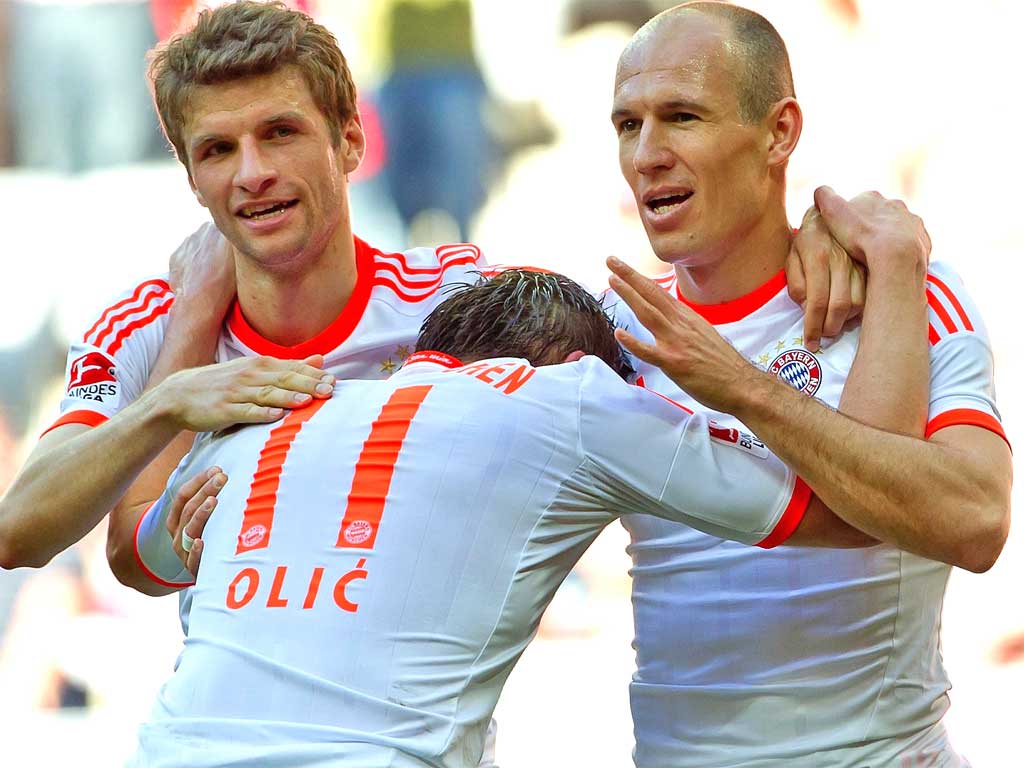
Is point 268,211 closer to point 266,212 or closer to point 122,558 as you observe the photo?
point 266,212

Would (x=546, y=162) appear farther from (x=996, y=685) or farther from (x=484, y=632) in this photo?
(x=484, y=632)

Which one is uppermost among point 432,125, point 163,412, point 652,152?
point 432,125

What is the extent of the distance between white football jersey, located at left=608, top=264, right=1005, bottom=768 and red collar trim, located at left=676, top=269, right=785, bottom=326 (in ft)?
0.45

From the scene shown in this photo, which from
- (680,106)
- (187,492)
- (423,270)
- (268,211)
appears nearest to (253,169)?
(268,211)

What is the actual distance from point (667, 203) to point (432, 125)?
272 centimetres

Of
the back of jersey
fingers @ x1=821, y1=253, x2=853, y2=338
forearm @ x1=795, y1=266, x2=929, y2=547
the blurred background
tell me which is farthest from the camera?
the blurred background

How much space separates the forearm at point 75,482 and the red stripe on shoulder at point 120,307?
31cm

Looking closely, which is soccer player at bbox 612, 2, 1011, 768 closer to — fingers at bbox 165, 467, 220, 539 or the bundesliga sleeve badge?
fingers at bbox 165, 467, 220, 539

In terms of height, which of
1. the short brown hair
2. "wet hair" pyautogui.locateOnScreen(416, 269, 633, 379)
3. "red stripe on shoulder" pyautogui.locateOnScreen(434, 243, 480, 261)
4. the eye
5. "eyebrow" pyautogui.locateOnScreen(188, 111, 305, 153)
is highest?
the short brown hair

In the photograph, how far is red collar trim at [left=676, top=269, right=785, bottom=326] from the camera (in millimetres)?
2750

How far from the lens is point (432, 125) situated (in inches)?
210

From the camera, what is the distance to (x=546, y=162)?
531 cm

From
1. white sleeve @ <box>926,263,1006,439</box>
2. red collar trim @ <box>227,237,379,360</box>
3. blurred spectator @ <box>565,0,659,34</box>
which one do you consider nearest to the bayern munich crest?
white sleeve @ <box>926,263,1006,439</box>

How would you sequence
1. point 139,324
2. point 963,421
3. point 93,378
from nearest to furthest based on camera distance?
point 963,421 → point 93,378 → point 139,324
